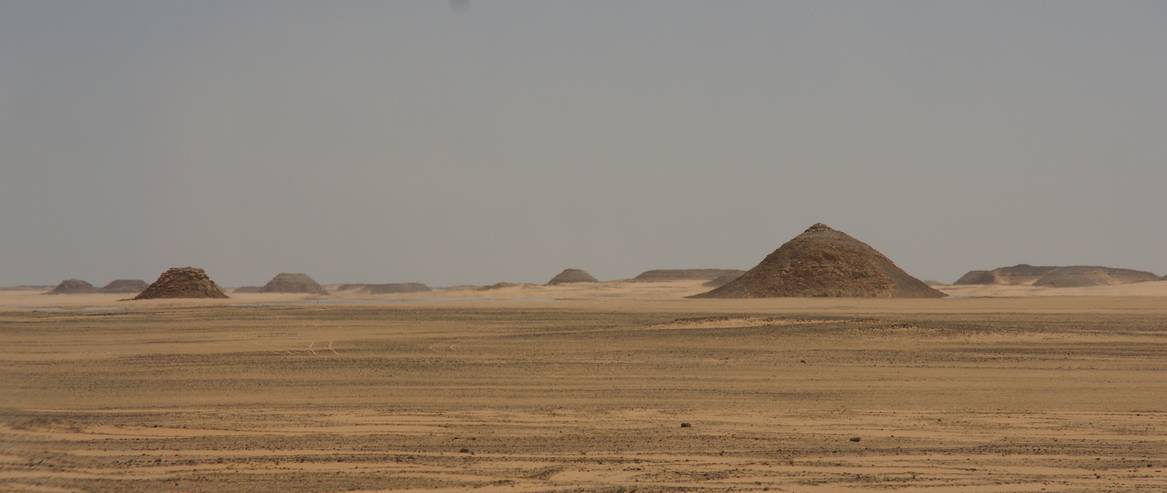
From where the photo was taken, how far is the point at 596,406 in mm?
15453

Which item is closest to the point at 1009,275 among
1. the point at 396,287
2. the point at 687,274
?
the point at 687,274

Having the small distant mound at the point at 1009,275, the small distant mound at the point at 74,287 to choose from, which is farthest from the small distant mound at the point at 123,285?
the small distant mound at the point at 1009,275

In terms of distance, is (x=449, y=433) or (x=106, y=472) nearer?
(x=106, y=472)

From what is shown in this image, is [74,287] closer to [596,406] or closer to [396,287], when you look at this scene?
[396,287]

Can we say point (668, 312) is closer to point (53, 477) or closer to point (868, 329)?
point (868, 329)

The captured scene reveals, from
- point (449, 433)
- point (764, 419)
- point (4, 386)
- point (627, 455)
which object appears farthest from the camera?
point (4, 386)

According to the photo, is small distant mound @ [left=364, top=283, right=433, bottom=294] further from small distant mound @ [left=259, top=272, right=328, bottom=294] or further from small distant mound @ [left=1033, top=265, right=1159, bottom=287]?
small distant mound @ [left=1033, top=265, right=1159, bottom=287]

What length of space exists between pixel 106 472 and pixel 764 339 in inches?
661

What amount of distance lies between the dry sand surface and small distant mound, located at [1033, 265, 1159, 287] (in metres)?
69.1

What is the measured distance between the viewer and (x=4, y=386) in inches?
737

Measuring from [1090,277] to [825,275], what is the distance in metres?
65.2

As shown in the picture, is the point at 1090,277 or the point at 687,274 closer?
the point at 1090,277

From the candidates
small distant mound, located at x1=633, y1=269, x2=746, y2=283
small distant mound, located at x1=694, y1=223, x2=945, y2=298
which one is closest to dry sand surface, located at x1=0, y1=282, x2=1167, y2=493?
small distant mound, located at x1=694, y1=223, x2=945, y2=298

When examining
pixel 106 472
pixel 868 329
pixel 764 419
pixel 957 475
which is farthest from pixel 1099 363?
pixel 106 472
